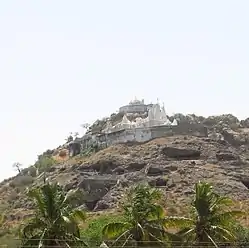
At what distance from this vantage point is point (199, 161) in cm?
10162

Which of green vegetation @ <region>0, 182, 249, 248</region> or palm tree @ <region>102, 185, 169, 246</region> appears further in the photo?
palm tree @ <region>102, 185, 169, 246</region>

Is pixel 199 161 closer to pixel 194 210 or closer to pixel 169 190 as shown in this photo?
pixel 169 190

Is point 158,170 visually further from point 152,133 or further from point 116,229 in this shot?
point 116,229

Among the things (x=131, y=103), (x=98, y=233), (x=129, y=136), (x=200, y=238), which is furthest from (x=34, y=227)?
(x=131, y=103)

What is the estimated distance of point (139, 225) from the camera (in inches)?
1796

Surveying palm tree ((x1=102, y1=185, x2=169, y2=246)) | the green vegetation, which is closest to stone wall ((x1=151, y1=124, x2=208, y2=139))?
the green vegetation

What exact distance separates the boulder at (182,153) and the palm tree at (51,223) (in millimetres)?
60690

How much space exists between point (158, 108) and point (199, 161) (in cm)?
2610

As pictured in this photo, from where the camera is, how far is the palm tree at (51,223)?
4225cm

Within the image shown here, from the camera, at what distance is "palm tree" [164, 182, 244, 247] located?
4591 cm

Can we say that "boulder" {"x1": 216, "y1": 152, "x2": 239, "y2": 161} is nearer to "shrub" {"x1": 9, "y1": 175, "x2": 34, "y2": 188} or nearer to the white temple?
the white temple


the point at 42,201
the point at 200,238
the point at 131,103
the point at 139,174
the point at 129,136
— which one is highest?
the point at 131,103

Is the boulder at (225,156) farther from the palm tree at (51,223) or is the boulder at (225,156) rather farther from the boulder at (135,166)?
the palm tree at (51,223)

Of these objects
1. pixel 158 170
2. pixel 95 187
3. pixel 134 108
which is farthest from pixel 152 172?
pixel 134 108
